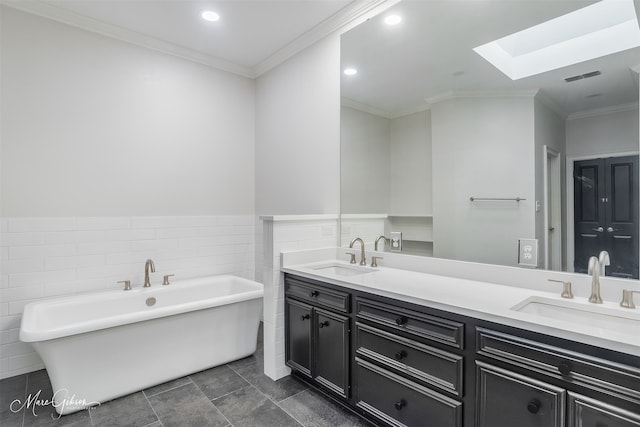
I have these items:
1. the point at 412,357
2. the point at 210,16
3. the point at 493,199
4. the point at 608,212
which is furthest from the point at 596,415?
the point at 210,16

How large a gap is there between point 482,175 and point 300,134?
185cm

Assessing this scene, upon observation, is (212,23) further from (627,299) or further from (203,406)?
(627,299)

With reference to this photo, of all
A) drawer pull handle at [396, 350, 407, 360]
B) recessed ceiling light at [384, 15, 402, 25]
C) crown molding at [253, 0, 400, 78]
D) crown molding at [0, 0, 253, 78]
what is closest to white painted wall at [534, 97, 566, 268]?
drawer pull handle at [396, 350, 407, 360]

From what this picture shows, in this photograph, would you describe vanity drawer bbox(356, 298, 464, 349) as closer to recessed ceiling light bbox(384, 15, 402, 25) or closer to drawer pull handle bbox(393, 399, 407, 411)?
drawer pull handle bbox(393, 399, 407, 411)

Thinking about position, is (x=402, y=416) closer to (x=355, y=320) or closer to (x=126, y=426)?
(x=355, y=320)

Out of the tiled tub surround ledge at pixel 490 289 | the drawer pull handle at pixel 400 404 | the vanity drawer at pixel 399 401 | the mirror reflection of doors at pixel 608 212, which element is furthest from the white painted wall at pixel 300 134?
the mirror reflection of doors at pixel 608 212

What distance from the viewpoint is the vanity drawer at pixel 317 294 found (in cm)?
214

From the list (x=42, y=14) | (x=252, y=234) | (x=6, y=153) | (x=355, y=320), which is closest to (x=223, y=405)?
(x=355, y=320)

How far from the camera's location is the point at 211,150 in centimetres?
374

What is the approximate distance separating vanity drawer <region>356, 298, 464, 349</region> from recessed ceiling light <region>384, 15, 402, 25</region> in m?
2.05

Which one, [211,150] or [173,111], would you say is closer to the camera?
[173,111]

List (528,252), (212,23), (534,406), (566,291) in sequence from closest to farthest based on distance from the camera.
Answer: (534,406), (566,291), (528,252), (212,23)

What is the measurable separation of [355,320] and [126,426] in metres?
1.57

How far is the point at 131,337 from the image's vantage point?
2.38 meters
